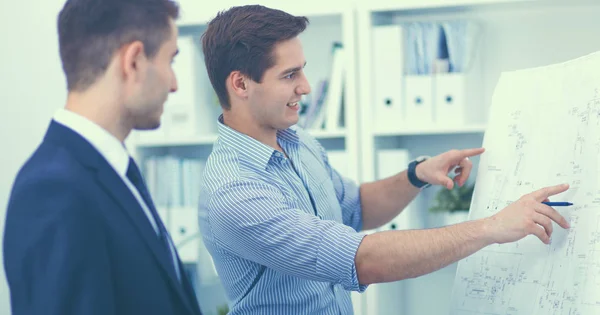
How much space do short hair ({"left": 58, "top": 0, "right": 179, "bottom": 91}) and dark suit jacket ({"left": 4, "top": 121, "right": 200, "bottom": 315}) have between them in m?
0.10

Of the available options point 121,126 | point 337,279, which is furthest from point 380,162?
point 121,126

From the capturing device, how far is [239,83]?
181 cm

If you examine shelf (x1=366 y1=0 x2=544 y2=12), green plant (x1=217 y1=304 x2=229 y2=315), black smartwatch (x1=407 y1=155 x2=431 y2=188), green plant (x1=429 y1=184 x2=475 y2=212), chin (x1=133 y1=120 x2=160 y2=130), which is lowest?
green plant (x1=217 y1=304 x2=229 y2=315)

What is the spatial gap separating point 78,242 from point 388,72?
175 centimetres

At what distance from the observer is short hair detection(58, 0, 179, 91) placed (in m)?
1.16

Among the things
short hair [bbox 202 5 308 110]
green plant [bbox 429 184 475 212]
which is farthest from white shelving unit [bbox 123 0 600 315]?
short hair [bbox 202 5 308 110]

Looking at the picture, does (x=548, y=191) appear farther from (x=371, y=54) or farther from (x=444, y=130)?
(x=371, y=54)

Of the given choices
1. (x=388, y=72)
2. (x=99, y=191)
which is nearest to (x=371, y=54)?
(x=388, y=72)

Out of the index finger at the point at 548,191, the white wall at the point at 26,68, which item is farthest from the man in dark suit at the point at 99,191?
the white wall at the point at 26,68

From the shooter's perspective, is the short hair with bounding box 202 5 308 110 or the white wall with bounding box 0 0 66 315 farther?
the white wall with bounding box 0 0 66 315

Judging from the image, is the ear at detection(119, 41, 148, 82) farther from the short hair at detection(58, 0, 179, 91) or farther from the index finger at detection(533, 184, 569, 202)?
the index finger at detection(533, 184, 569, 202)

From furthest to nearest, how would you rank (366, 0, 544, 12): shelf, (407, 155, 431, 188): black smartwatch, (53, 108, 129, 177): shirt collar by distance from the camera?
(366, 0, 544, 12): shelf
(407, 155, 431, 188): black smartwatch
(53, 108, 129, 177): shirt collar

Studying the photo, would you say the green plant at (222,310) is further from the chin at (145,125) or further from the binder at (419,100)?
the chin at (145,125)

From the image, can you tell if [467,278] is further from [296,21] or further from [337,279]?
[296,21]
